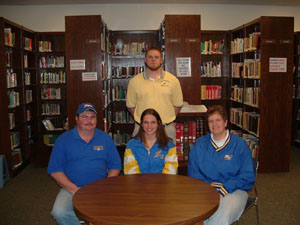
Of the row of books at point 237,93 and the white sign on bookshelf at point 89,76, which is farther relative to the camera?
the row of books at point 237,93

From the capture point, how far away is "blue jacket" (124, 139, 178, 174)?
2562 mm

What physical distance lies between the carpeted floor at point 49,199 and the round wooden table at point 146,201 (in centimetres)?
154

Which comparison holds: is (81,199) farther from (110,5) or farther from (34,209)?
(110,5)

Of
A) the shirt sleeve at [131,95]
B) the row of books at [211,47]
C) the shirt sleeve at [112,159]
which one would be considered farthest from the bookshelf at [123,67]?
the shirt sleeve at [112,159]

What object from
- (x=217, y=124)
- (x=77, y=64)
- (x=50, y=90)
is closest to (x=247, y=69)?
(x=77, y=64)

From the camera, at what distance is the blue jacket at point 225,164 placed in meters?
2.35

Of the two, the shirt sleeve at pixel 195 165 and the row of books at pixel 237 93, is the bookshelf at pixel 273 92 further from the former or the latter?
the shirt sleeve at pixel 195 165

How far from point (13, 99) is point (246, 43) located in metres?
4.05

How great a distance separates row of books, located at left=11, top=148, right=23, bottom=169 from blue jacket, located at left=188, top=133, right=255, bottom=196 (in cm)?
355

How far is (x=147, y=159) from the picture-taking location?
2.58 metres

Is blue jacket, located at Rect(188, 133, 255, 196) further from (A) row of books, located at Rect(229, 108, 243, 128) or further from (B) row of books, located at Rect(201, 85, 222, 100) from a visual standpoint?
(B) row of books, located at Rect(201, 85, 222, 100)

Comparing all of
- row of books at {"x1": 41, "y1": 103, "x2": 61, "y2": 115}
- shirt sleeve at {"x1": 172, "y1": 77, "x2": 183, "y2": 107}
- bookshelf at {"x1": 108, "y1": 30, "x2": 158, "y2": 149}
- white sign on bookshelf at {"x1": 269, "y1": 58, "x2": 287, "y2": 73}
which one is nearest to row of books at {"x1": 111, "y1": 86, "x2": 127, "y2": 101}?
bookshelf at {"x1": 108, "y1": 30, "x2": 158, "y2": 149}

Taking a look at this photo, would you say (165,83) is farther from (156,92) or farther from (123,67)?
(123,67)

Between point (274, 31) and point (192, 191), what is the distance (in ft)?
11.6
